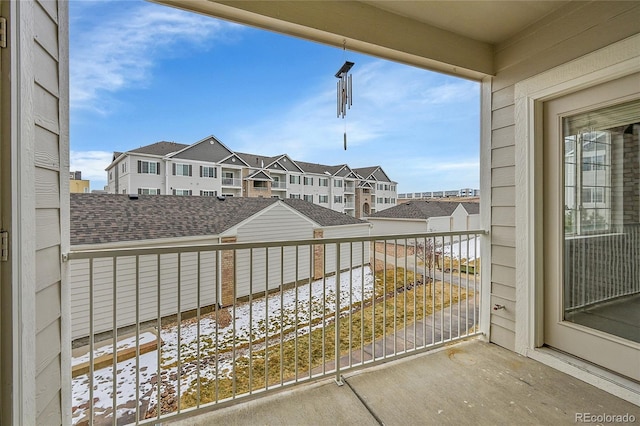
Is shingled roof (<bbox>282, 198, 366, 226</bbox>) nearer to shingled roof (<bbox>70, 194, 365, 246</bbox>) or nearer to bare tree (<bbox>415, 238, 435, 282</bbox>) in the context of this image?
shingled roof (<bbox>70, 194, 365, 246</bbox>)

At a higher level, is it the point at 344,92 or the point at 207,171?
the point at 344,92

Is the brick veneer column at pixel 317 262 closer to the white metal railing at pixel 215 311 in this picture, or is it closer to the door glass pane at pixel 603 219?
the white metal railing at pixel 215 311

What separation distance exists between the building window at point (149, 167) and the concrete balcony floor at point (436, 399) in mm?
1313

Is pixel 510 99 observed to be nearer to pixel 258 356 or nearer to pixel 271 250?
pixel 271 250

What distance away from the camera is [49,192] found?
43.7 inches

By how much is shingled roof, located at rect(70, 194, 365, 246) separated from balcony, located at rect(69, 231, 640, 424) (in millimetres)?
118

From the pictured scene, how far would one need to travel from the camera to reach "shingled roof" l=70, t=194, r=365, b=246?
137 centimetres

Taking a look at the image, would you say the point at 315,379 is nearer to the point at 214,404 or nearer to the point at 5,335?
the point at 214,404

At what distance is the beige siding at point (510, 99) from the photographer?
175 centimetres

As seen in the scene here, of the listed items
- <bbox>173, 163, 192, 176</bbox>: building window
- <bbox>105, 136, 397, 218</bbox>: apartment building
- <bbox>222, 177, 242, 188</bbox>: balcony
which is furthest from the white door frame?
<bbox>173, 163, 192, 176</bbox>: building window

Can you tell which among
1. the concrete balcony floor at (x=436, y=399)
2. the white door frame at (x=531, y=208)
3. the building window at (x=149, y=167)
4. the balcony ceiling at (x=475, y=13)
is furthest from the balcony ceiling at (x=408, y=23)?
the concrete balcony floor at (x=436, y=399)

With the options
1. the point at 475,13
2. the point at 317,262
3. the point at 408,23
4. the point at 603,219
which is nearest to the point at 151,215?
the point at 317,262

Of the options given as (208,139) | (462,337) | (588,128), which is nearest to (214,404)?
(208,139)

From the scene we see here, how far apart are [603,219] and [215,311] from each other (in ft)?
8.14
